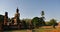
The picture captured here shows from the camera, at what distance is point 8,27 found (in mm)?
27516

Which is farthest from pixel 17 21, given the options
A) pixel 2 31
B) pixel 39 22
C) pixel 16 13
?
pixel 39 22

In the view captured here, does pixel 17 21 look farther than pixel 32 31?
Yes

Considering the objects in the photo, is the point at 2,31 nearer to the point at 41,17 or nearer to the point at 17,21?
the point at 17,21

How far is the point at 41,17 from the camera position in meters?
55.8

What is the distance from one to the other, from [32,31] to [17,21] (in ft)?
23.1

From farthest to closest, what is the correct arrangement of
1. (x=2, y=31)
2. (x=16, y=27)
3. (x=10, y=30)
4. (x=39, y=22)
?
(x=39, y=22) < (x=16, y=27) < (x=10, y=30) < (x=2, y=31)

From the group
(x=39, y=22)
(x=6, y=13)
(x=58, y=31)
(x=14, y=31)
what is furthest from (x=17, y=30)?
(x=39, y=22)

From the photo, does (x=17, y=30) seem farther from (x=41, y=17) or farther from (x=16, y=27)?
(x=41, y=17)

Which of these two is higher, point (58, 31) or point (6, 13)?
point (6, 13)

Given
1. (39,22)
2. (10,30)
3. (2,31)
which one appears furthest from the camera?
(39,22)

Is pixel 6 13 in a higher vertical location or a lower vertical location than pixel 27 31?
higher

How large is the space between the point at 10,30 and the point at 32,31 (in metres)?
4.31

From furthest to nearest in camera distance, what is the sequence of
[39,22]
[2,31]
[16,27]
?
[39,22], [16,27], [2,31]

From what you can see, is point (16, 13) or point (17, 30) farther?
point (16, 13)
